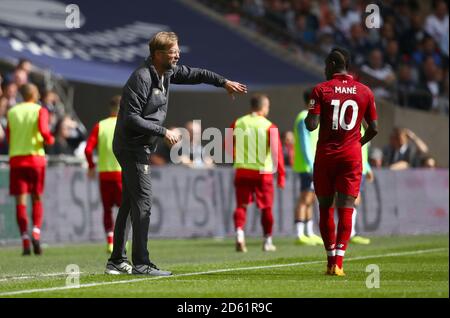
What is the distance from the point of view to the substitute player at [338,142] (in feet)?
41.1

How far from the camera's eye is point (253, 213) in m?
23.3

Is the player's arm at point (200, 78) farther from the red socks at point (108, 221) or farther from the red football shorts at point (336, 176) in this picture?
the red socks at point (108, 221)

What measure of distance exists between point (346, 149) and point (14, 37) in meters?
13.5

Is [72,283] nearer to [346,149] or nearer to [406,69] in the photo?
[346,149]

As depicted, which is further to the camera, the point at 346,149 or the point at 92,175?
the point at 92,175

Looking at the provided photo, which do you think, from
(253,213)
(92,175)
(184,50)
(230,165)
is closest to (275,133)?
(92,175)

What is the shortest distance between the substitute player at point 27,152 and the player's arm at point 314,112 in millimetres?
6595

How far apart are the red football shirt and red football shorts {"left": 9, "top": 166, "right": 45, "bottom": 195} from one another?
22.3 ft

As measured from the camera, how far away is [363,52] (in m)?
29.2

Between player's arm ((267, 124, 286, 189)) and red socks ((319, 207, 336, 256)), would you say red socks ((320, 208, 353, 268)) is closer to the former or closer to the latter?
red socks ((319, 207, 336, 256))

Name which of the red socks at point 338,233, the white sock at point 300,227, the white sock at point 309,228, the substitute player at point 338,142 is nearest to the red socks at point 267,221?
the white sock at point 300,227

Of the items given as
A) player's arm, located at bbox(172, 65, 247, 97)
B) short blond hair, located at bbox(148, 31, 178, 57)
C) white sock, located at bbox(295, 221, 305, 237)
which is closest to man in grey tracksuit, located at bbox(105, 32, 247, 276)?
short blond hair, located at bbox(148, 31, 178, 57)

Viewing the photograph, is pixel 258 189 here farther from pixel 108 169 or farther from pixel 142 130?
pixel 142 130
